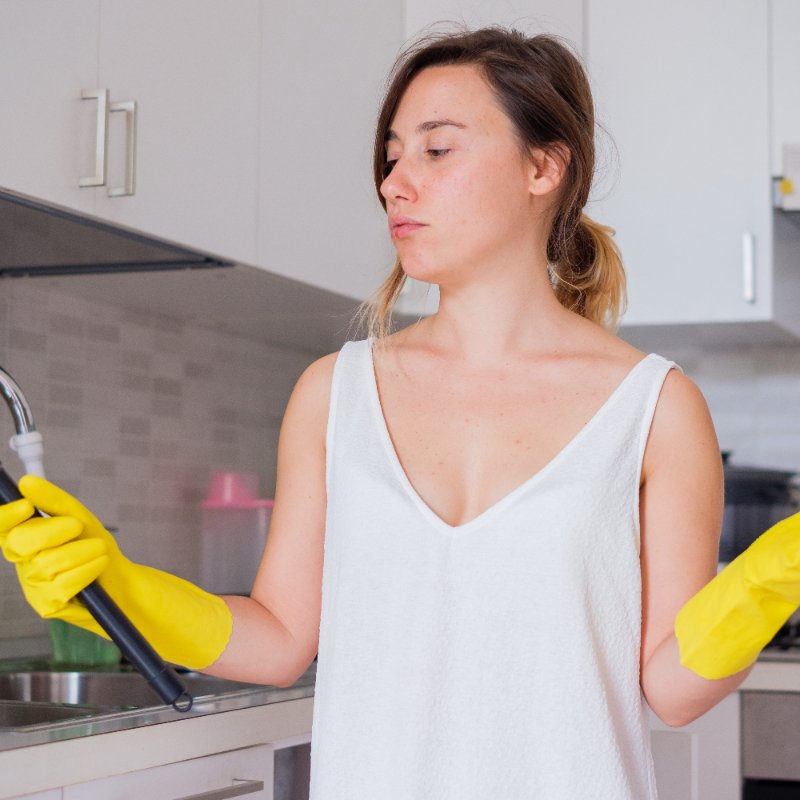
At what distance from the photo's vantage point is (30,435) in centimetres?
113

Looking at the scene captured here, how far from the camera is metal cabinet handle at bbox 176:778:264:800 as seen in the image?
1417 millimetres

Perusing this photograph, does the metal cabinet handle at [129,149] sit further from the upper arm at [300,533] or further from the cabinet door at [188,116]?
the upper arm at [300,533]

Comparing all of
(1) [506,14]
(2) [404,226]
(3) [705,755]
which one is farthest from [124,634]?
(1) [506,14]

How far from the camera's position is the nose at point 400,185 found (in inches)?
42.7

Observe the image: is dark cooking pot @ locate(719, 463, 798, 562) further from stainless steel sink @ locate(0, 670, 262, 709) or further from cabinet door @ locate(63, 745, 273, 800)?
cabinet door @ locate(63, 745, 273, 800)

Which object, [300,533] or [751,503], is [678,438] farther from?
[751,503]

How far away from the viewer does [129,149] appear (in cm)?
157

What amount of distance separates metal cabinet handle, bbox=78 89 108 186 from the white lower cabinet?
1.37 metres

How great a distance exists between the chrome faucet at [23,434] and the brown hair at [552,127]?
33 cm

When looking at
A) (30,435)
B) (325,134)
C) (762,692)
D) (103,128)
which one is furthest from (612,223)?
(30,435)

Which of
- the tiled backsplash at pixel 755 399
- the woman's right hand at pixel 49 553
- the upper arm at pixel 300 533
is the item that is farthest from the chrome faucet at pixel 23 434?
the tiled backsplash at pixel 755 399

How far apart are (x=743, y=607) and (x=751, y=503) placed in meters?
1.77

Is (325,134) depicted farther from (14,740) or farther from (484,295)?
(14,740)

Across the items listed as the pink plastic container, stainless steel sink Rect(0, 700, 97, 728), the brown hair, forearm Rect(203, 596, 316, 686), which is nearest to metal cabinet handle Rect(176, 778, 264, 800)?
stainless steel sink Rect(0, 700, 97, 728)
